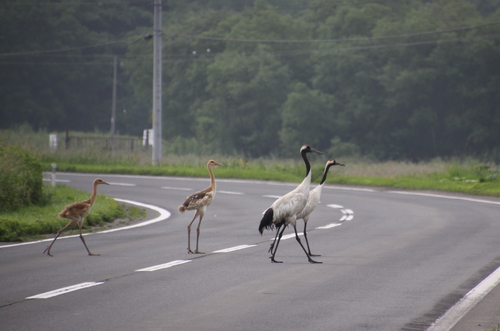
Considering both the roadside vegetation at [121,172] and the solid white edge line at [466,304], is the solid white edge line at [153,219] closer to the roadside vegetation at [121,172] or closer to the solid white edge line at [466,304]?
the roadside vegetation at [121,172]

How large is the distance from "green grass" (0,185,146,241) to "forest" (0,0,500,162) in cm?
3528

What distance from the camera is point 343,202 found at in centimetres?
2278

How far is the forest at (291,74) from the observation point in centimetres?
6281

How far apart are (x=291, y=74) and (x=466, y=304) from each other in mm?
Result: 64771

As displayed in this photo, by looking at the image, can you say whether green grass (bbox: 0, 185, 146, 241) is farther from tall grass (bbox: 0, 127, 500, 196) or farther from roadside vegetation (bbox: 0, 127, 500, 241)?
tall grass (bbox: 0, 127, 500, 196)

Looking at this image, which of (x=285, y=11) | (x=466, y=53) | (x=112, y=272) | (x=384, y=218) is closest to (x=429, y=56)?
(x=466, y=53)

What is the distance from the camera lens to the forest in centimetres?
6281

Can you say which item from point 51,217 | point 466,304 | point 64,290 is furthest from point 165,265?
point 51,217

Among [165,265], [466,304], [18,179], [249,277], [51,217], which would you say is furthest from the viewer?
[18,179]

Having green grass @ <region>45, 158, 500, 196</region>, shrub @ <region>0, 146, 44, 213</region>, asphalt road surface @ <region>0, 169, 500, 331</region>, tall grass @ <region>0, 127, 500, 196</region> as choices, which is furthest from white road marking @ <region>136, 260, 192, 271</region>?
green grass @ <region>45, 158, 500, 196</region>

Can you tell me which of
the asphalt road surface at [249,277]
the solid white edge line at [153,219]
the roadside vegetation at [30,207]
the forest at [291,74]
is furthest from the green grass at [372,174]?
the forest at [291,74]

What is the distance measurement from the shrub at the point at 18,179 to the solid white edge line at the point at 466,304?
10.8 metres

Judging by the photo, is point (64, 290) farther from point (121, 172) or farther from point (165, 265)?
point (121, 172)

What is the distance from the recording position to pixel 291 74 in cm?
7144
